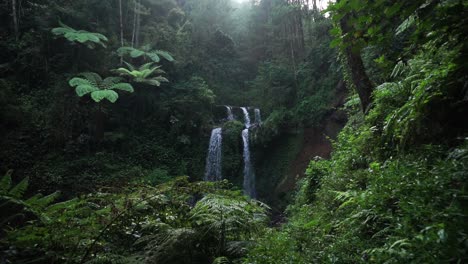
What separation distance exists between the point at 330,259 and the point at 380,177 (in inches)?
41.2

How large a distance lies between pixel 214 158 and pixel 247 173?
193 centimetres

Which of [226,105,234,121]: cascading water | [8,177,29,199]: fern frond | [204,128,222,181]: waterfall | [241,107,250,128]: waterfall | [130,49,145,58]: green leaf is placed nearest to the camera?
[8,177,29,199]: fern frond

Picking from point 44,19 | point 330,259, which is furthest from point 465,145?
point 44,19

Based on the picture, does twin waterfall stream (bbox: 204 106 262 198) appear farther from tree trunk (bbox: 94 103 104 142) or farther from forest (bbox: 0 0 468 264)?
tree trunk (bbox: 94 103 104 142)

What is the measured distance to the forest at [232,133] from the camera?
83.9 inches

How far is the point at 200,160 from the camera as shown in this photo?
1573 centimetres

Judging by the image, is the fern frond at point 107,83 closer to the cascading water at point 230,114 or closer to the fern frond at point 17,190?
the cascading water at point 230,114

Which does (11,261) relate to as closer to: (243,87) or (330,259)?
(330,259)

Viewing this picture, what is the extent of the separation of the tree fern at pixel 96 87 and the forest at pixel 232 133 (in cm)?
9

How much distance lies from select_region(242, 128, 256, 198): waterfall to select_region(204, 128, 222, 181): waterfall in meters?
1.30

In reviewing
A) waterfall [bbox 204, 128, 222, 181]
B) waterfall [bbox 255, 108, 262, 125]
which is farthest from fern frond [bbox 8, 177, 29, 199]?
waterfall [bbox 255, 108, 262, 125]

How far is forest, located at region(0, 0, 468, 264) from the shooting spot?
2131 mm

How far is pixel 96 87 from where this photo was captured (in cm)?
1338

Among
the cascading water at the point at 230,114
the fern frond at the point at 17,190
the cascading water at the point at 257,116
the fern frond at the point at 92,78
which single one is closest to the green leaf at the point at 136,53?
the fern frond at the point at 92,78
